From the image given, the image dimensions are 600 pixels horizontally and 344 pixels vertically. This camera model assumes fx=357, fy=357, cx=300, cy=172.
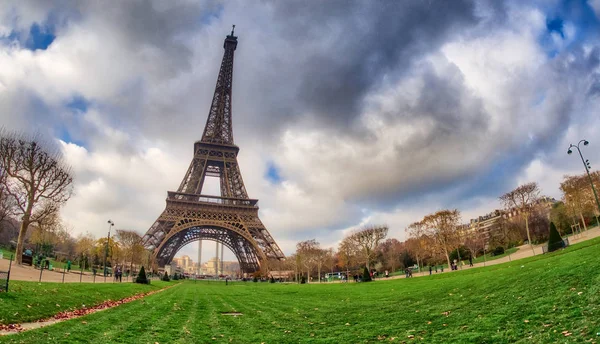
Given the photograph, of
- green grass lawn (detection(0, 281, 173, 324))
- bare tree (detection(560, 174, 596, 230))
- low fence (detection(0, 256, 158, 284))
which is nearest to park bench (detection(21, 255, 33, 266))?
low fence (detection(0, 256, 158, 284))

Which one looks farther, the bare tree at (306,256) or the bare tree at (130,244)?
the bare tree at (306,256)

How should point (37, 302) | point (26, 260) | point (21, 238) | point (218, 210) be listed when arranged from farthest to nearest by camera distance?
point (218, 210), point (26, 260), point (21, 238), point (37, 302)

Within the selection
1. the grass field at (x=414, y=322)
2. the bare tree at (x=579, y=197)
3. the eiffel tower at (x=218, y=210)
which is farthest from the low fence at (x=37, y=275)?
the bare tree at (x=579, y=197)

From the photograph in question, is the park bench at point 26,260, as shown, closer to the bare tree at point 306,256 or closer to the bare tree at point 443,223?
the bare tree at point 306,256

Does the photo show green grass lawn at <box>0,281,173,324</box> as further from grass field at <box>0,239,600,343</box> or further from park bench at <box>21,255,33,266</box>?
park bench at <box>21,255,33,266</box>

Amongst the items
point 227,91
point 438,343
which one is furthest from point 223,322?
point 227,91

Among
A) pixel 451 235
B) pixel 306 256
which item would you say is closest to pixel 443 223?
pixel 451 235

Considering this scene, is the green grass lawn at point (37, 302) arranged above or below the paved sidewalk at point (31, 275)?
below

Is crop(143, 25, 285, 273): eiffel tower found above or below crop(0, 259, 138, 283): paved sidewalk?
above

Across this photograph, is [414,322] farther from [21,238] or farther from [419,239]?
[419,239]
